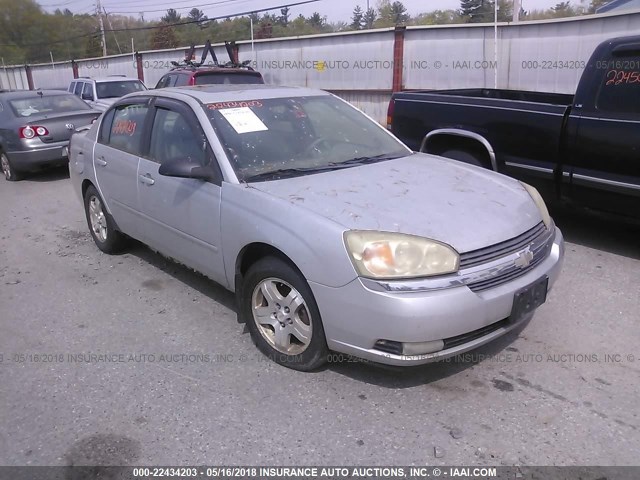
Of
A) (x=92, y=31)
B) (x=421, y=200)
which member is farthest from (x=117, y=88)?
(x=92, y=31)

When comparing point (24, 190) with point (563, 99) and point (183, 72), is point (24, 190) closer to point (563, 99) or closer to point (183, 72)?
point (183, 72)

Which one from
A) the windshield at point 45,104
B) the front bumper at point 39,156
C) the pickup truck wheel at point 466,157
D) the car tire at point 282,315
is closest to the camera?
the car tire at point 282,315

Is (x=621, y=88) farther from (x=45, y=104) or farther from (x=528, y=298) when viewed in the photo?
(x=45, y=104)

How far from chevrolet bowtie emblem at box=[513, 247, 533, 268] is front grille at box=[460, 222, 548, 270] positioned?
3 centimetres

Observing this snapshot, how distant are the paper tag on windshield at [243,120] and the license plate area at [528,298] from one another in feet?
6.57

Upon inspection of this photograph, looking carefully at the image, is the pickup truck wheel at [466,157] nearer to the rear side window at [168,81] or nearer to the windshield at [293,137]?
the windshield at [293,137]

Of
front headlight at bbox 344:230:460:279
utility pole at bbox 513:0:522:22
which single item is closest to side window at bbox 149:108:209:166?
front headlight at bbox 344:230:460:279

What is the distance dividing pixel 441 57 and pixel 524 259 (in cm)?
1155

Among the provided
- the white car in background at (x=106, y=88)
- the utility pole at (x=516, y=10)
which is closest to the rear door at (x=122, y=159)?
the white car in background at (x=106, y=88)

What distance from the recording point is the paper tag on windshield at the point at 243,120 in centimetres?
378

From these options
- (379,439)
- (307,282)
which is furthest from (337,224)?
(379,439)

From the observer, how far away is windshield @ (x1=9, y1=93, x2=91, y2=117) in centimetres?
970

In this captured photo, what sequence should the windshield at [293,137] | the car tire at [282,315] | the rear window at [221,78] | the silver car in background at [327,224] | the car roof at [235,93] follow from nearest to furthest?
the silver car in background at [327,224], the car tire at [282,315], the windshield at [293,137], the car roof at [235,93], the rear window at [221,78]

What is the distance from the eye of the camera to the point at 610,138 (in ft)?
15.7
